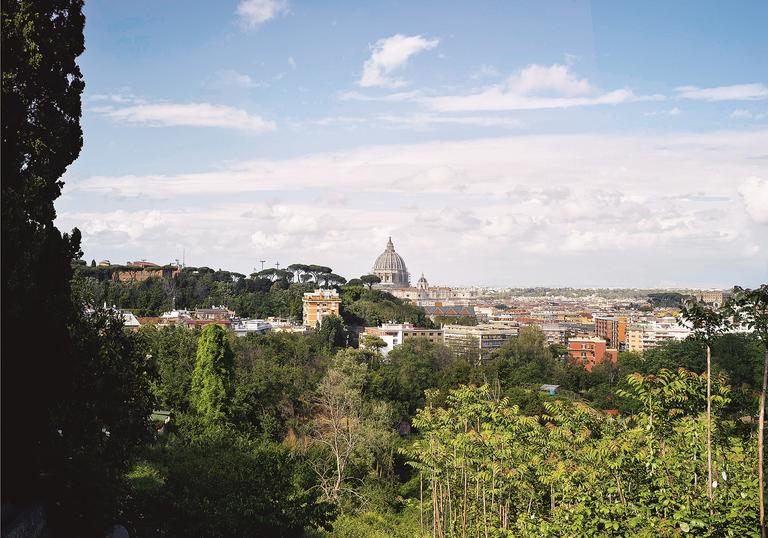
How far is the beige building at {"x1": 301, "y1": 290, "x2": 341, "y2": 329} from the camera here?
2400 inches

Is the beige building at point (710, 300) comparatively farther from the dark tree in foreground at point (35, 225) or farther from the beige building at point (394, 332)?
the beige building at point (394, 332)

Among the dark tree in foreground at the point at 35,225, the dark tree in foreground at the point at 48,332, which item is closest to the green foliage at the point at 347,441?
the dark tree in foreground at the point at 48,332

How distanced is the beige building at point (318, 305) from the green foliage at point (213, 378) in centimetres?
4152

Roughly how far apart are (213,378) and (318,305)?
146 feet

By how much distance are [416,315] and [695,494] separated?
2610 inches

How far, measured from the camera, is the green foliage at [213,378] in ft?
56.9

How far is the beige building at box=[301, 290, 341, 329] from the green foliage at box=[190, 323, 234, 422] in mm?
41518

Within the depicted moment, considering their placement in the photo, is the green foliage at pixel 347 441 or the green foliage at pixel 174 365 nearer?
the green foliage at pixel 347 441

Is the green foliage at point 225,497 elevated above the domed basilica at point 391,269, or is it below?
below

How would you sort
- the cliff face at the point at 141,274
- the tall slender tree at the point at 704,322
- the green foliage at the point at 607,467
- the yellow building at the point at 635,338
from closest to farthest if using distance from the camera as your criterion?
the tall slender tree at the point at 704,322, the green foliage at the point at 607,467, the yellow building at the point at 635,338, the cliff face at the point at 141,274

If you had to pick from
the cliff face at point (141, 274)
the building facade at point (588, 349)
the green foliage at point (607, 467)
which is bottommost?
the building facade at point (588, 349)

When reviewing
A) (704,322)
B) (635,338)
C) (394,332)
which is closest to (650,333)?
(635,338)

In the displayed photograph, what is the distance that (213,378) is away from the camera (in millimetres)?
17703

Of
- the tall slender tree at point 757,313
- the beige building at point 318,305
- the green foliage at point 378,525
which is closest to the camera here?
the tall slender tree at point 757,313
